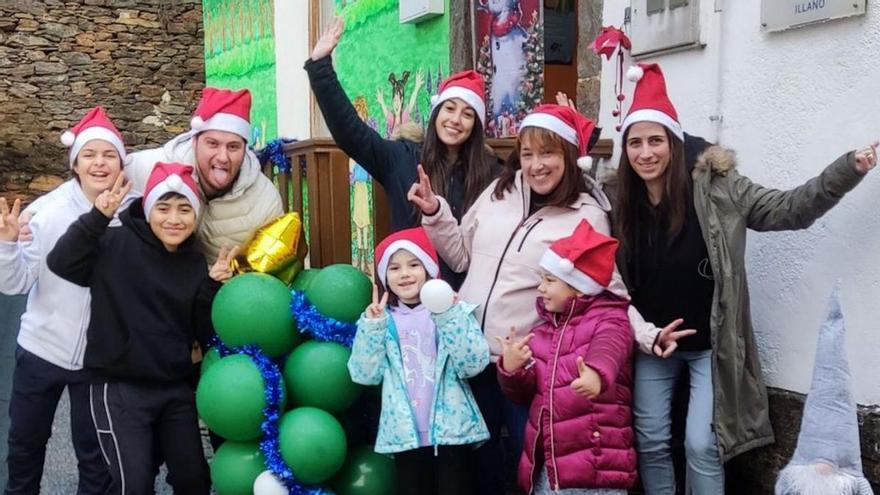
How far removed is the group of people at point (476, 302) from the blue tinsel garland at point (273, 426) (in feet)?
0.91

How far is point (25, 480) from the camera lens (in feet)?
12.9

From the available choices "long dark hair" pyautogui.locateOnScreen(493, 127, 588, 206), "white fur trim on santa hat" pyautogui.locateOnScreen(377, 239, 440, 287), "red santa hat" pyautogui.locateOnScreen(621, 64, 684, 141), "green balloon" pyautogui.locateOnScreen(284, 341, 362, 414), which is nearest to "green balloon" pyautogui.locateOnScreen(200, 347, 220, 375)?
"green balloon" pyautogui.locateOnScreen(284, 341, 362, 414)

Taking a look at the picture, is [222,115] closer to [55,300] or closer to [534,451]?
[55,300]

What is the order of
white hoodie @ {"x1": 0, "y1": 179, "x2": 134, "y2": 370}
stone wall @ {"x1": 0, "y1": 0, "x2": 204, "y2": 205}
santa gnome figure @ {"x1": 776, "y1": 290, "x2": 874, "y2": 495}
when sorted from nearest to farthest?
santa gnome figure @ {"x1": 776, "y1": 290, "x2": 874, "y2": 495}, white hoodie @ {"x1": 0, "y1": 179, "x2": 134, "y2": 370}, stone wall @ {"x1": 0, "y1": 0, "x2": 204, "y2": 205}

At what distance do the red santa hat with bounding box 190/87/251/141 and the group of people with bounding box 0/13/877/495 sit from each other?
0.38 feet

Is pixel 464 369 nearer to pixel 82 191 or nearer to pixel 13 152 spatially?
pixel 82 191

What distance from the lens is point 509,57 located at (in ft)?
19.5

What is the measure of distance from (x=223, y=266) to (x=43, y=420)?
97 cm

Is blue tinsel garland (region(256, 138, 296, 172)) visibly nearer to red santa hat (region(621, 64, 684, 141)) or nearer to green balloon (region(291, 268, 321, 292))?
green balloon (region(291, 268, 321, 292))

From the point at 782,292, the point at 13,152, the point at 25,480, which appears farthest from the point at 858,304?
the point at 13,152

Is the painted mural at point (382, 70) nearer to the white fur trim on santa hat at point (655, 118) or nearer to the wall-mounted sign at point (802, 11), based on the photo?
the white fur trim on santa hat at point (655, 118)

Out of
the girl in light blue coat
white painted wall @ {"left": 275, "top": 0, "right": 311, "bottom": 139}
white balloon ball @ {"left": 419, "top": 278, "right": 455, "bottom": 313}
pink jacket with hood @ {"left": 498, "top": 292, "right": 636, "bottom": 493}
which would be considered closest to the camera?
pink jacket with hood @ {"left": 498, "top": 292, "right": 636, "bottom": 493}

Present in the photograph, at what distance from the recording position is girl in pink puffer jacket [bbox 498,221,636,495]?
3189 mm

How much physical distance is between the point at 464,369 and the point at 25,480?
1.93m
